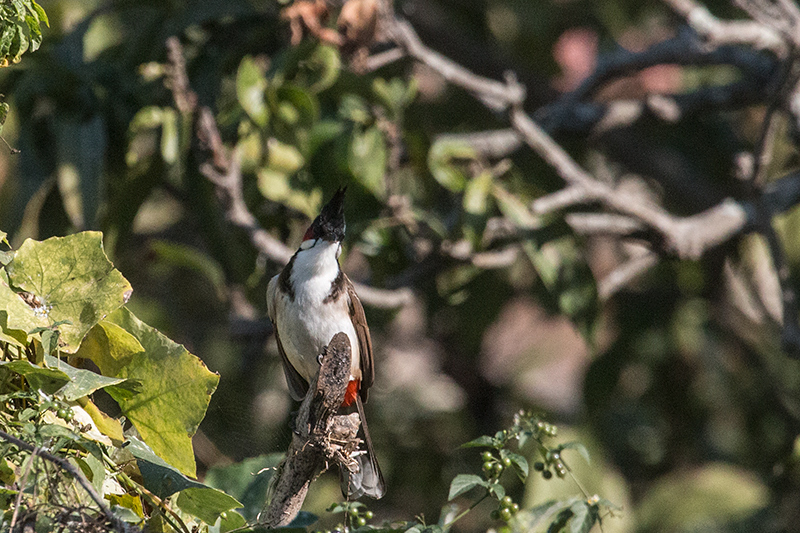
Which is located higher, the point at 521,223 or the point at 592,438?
the point at 521,223

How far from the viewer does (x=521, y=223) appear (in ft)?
9.66

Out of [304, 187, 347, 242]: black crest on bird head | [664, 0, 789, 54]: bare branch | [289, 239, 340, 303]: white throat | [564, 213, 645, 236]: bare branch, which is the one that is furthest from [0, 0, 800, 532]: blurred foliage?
[664, 0, 789, 54]: bare branch

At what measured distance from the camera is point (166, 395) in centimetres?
144

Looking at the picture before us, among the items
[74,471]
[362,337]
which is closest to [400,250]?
[362,337]

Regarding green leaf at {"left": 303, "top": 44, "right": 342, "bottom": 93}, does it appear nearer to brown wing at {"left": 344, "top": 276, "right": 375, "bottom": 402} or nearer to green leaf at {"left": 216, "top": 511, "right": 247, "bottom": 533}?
brown wing at {"left": 344, "top": 276, "right": 375, "bottom": 402}

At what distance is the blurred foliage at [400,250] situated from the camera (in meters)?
Result: 2.84

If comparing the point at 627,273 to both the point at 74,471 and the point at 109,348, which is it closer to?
the point at 109,348

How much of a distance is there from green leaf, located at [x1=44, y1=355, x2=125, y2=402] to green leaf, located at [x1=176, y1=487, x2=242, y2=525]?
0.72 ft

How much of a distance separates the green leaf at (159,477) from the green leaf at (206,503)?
30mm

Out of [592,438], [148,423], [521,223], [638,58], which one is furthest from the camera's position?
[592,438]

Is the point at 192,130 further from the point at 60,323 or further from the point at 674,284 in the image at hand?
the point at 674,284

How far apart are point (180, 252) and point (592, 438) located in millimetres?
2145

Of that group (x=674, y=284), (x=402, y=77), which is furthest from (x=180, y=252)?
(x=674, y=284)

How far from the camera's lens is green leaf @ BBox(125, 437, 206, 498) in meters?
1.31
